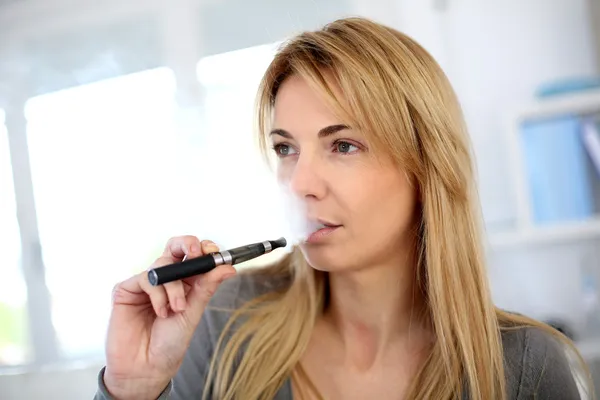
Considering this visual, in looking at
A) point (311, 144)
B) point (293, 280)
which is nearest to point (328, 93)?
point (311, 144)

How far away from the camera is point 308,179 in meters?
0.93

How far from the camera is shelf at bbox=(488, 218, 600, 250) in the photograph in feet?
5.28

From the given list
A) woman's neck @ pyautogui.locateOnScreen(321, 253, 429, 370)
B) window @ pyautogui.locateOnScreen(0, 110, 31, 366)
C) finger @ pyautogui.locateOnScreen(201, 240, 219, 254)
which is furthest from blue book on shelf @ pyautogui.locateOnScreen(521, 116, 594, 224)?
window @ pyautogui.locateOnScreen(0, 110, 31, 366)

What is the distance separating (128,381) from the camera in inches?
33.5

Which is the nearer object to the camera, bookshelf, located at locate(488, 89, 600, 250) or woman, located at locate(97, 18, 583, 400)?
woman, located at locate(97, 18, 583, 400)

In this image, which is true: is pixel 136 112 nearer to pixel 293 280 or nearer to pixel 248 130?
pixel 248 130

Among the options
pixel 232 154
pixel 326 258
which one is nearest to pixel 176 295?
pixel 326 258

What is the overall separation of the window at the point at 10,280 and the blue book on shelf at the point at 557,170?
5.02 feet

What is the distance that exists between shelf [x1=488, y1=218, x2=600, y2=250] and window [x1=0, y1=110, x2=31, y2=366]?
4.65 feet

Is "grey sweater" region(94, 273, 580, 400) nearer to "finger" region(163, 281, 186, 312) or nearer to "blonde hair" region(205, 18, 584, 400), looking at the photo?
"blonde hair" region(205, 18, 584, 400)

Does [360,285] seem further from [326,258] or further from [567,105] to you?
[567,105]

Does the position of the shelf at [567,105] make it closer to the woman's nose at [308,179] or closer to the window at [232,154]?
the window at [232,154]

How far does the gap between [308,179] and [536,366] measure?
49 cm

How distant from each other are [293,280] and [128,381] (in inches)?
17.9
